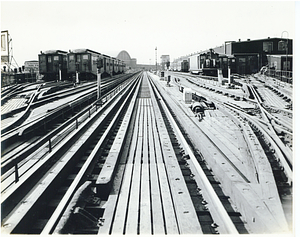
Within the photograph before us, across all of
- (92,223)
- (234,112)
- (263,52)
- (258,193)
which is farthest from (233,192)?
(263,52)

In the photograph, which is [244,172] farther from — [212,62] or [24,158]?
[212,62]

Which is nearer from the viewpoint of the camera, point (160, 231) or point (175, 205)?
point (160, 231)

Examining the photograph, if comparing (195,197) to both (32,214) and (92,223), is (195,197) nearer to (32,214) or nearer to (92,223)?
(92,223)

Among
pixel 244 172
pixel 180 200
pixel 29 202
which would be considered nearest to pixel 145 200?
pixel 180 200

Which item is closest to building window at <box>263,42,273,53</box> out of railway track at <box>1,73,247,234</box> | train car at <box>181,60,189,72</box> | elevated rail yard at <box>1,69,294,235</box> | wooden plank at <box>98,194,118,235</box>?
elevated rail yard at <box>1,69,294,235</box>

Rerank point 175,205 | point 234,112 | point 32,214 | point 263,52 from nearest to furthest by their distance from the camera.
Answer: point 32,214 → point 175,205 → point 234,112 → point 263,52

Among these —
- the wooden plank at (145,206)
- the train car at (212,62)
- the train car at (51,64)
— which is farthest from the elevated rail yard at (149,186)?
the train car at (212,62)

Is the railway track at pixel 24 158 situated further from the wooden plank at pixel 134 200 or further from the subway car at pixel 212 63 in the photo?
the subway car at pixel 212 63
